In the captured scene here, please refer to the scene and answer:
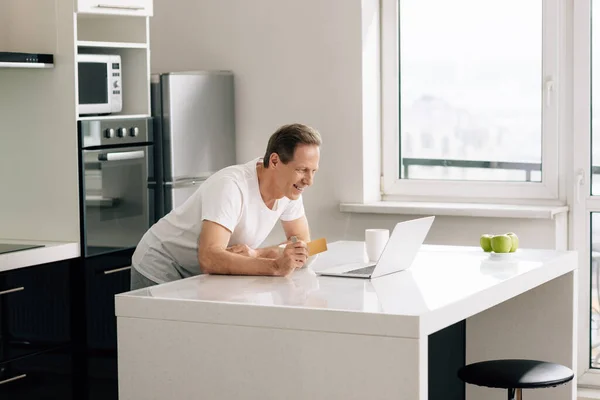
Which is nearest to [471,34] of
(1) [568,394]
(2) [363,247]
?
(2) [363,247]

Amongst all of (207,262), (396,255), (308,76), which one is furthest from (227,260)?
(308,76)

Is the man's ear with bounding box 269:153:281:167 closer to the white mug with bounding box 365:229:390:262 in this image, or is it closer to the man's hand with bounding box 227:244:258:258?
the man's hand with bounding box 227:244:258:258

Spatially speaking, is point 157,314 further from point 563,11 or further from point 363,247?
point 563,11

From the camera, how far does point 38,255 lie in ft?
12.3

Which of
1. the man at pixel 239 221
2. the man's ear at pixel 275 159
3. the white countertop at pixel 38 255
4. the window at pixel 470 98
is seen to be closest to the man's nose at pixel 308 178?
the man at pixel 239 221

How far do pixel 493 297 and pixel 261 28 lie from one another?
2537 millimetres

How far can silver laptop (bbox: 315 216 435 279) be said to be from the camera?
9.57 ft

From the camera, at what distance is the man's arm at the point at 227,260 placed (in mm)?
2969

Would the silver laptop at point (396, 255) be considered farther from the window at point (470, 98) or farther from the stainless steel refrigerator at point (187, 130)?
the window at point (470, 98)

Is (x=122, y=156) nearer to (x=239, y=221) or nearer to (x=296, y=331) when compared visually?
(x=239, y=221)

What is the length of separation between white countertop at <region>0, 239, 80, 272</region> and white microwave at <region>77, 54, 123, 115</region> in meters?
0.56

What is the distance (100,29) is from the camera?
4508 millimetres

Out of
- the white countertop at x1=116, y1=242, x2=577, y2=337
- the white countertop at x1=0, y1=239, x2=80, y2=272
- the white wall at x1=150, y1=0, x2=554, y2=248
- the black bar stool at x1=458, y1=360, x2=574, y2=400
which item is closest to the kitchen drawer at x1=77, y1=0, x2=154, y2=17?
the white wall at x1=150, y1=0, x2=554, y2=248

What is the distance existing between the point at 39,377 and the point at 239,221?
116cm
